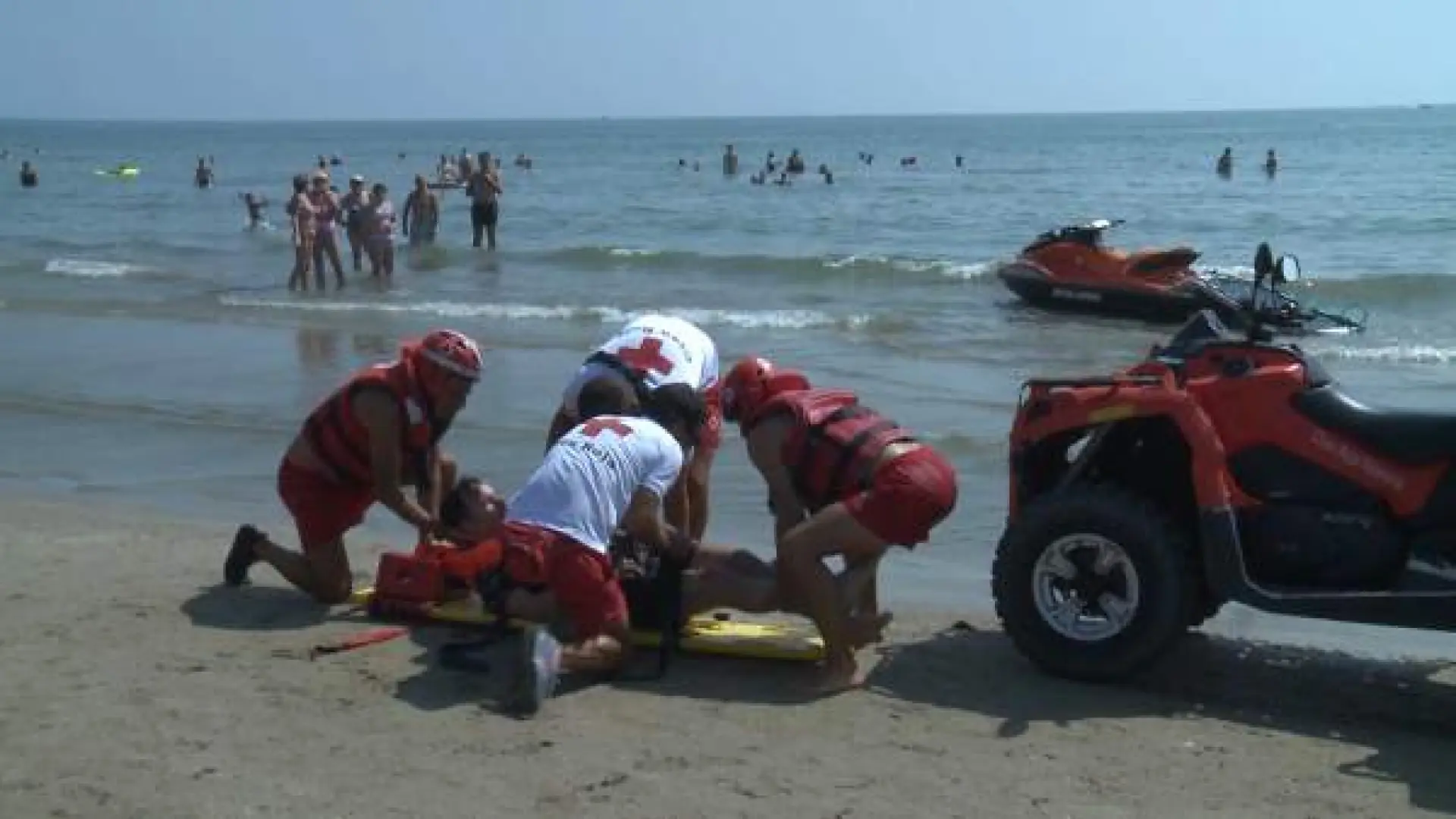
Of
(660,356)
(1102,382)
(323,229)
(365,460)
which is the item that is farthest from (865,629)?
(323,229)

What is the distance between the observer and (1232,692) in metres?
5.54

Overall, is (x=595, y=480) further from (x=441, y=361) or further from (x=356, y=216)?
(x=356, y=216)

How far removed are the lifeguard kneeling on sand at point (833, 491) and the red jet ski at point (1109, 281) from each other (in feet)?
40.2

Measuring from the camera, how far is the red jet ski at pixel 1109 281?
59.4 ft

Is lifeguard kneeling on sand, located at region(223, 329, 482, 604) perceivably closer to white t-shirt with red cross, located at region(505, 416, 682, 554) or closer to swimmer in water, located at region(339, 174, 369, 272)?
white t-shirt with red cross, located at region(505, 416, 682, 554)

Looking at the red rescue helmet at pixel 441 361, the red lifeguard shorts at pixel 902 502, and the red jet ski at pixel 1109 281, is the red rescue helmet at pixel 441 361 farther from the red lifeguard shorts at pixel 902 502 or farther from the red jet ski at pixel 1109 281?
the red jet ski at pixel 1109 281

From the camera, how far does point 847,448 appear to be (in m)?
5.62

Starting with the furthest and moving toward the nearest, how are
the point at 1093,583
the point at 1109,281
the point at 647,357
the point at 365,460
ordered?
the point at 1109,281
the point at 647,357
the point at 365,460
the point at 1093,583

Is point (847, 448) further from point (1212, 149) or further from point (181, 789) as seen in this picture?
point (1212, 149)

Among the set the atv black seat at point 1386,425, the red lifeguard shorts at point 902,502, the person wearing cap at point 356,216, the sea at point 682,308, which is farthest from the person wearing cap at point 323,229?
the atv black seat at point 1386,425

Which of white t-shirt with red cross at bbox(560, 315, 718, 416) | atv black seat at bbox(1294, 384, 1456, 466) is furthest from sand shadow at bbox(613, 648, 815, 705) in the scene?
atv black seat at bbox(1294, 384, 1456, 466)

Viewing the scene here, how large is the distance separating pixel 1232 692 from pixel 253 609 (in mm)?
3585

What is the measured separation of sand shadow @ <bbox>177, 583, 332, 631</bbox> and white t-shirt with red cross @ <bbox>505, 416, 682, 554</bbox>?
4.08 ft

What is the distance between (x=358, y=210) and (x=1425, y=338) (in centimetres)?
1416
